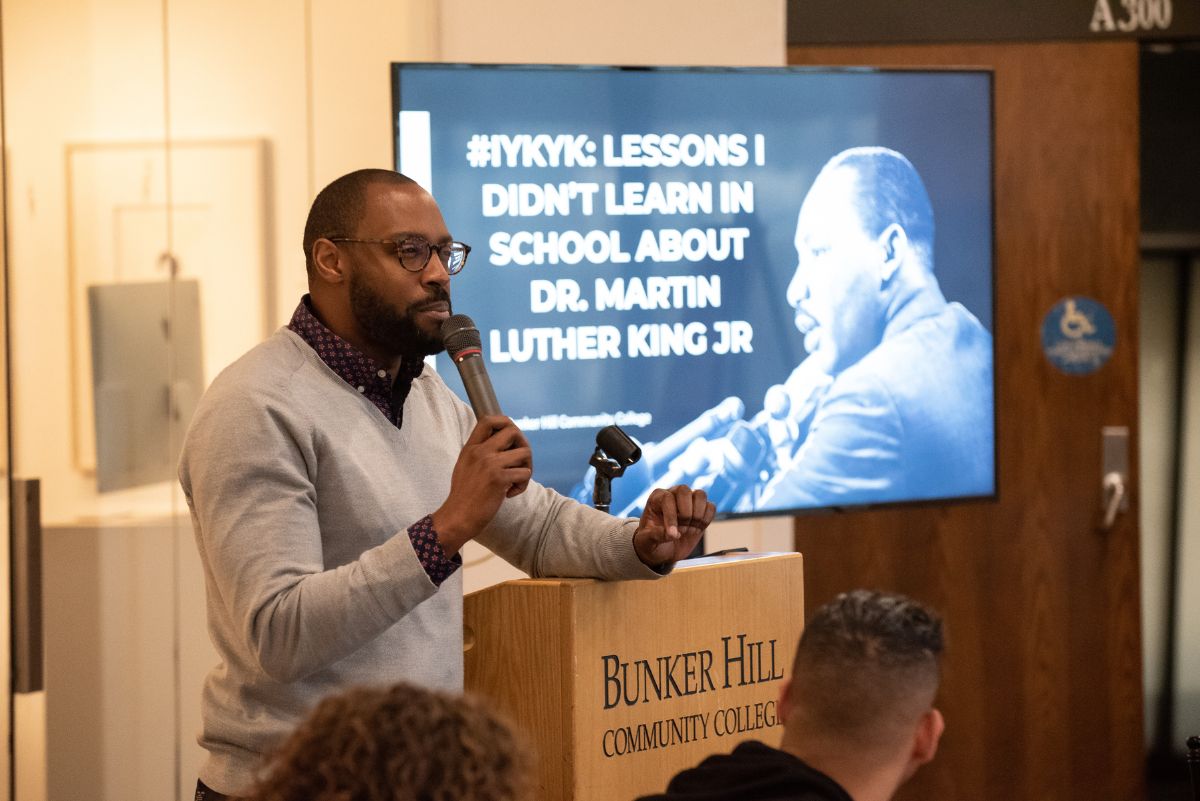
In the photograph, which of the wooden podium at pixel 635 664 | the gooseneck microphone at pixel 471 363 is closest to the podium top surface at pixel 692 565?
the wooden podium at pixel 635 664

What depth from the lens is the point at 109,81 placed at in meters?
3.22

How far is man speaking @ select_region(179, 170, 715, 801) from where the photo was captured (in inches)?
69.1

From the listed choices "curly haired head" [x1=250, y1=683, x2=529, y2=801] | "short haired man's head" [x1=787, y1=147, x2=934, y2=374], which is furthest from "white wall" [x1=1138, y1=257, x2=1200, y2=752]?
"curly haired head" [x1=250, y1=683, x2=529, y2=801]

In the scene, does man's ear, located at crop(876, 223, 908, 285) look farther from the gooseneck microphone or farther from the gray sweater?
the gooseneck microphone

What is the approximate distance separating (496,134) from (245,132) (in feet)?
2.40

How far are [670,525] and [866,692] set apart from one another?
57 cm

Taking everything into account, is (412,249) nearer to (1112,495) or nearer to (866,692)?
(866,692)

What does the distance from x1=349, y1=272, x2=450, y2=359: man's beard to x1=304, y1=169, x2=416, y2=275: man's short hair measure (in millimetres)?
82

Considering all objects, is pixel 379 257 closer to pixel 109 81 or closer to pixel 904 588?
pixel 109 81

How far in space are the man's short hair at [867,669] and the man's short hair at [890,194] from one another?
1971 mm

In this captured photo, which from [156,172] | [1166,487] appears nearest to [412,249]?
[156,172]

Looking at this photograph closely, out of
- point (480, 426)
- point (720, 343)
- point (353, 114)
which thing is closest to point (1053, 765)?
point (720, 343)

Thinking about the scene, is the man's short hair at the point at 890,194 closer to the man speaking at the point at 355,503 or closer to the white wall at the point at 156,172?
the white wall at the point at 156,172

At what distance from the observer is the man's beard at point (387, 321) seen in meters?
1.99
